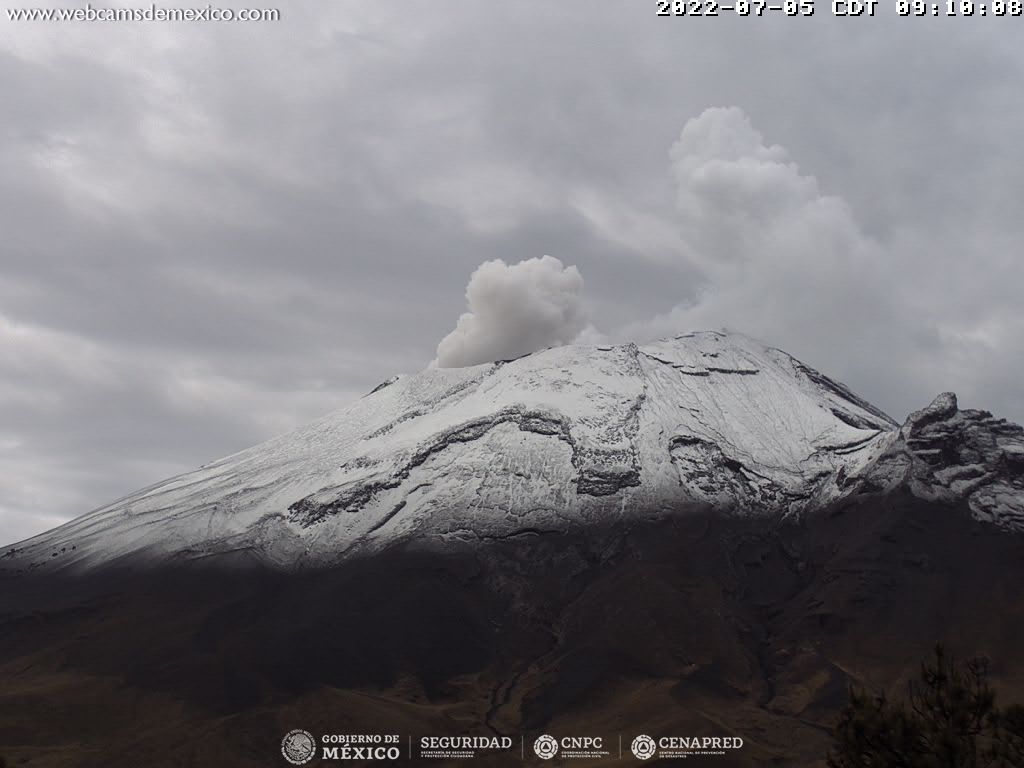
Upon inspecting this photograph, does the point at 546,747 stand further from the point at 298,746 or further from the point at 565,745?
the point at 298,746

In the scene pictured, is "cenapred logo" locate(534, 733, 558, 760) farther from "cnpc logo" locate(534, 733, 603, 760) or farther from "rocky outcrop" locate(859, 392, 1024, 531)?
"rocky outcrop" locate(859, 392, 1024, 531)

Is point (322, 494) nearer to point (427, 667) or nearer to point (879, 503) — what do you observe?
point (427, 667)

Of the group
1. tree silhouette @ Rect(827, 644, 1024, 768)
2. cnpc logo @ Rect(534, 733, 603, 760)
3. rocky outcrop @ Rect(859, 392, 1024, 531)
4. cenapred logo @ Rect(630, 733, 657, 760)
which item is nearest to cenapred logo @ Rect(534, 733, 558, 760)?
cnpc logo @ Rect(534, 733, 603, 760)

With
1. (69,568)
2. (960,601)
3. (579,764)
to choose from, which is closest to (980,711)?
(579,764)

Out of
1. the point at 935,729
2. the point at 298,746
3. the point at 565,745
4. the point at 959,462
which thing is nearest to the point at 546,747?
the point at 565,745

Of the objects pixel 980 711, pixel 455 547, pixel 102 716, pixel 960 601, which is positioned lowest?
pixel 980 711
